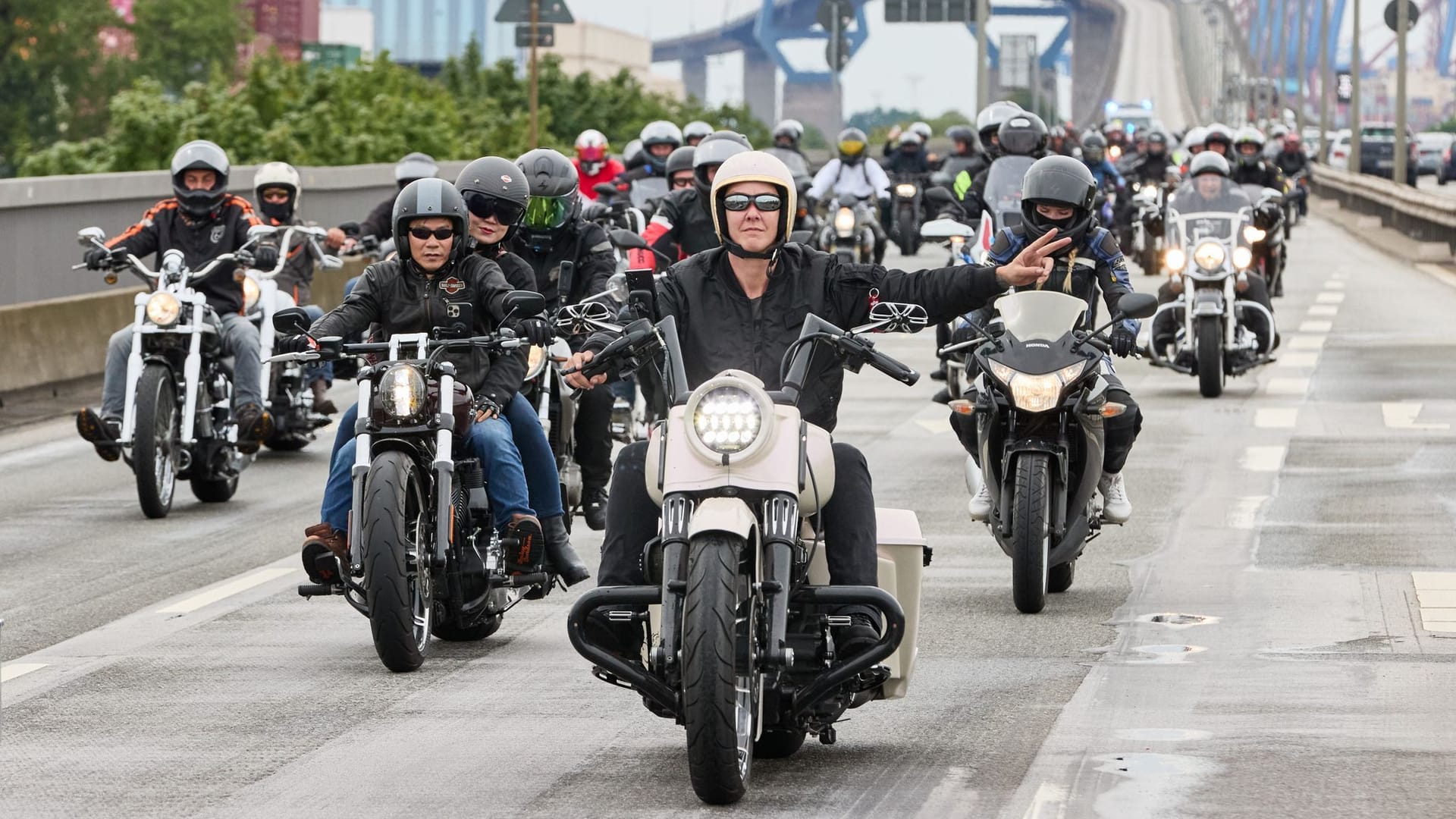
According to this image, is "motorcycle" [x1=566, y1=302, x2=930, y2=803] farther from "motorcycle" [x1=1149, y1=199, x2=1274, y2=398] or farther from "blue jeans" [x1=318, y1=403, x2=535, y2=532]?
"motorcycle" [x1=1149, y1=199, x2=1274, y2=398]

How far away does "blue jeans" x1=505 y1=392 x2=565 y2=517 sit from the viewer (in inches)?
385

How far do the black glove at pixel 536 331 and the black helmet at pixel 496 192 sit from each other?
3.83 feet

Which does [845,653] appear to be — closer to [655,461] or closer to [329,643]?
[655,461]

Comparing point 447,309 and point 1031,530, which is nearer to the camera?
point 447,309

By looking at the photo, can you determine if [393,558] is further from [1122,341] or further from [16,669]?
[1122,341]

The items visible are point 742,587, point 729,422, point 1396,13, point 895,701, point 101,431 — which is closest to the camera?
point 742,587

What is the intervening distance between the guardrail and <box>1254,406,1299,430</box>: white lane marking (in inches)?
816

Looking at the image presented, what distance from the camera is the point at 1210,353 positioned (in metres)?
19.3

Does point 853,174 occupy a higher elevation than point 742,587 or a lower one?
higher

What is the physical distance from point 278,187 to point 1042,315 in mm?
7488

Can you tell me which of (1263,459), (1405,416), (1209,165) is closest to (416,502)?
(1263,459)

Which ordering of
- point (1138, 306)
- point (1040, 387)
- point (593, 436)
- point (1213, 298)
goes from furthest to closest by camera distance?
point (1213, 298)
point (593, 436)
point (1040, 387)
point (1138, 306)

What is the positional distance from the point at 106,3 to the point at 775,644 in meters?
80.2

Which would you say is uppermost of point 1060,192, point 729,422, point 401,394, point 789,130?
point 789,130
